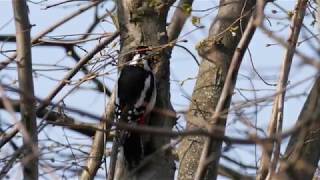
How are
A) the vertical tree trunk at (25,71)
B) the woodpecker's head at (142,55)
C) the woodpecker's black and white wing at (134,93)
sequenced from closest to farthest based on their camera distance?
the vertical tree trunk at (25,71)
the woodpecker's head at (142,55)
the woodpecker's black and white wing at (134,93)

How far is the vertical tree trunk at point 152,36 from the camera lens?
4723 mm

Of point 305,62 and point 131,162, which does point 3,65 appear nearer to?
point 131,162

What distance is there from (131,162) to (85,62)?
90cm

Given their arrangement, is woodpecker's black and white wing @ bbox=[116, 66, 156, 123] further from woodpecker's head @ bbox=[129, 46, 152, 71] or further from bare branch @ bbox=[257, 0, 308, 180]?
bare branch @ bbox=[257, 0, 308, 180]

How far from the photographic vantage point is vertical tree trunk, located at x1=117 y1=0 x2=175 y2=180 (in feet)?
15.5

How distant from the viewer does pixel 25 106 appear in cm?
353

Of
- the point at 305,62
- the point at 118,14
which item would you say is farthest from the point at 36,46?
the point at 305,62

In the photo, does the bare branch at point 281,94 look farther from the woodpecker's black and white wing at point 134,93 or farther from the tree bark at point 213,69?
the woodpecker's black and white wing at point 134,93

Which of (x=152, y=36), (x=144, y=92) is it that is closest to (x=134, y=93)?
(x=144, y=92)

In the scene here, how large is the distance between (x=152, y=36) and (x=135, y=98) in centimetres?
76

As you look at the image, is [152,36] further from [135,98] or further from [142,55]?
[135,98]

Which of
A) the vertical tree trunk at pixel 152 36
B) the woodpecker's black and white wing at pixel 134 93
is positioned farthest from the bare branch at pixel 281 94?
the woodpecker's black and white wing at pixel 134 93

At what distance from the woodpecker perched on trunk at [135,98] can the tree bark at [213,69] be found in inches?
12.8

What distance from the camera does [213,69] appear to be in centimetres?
535
